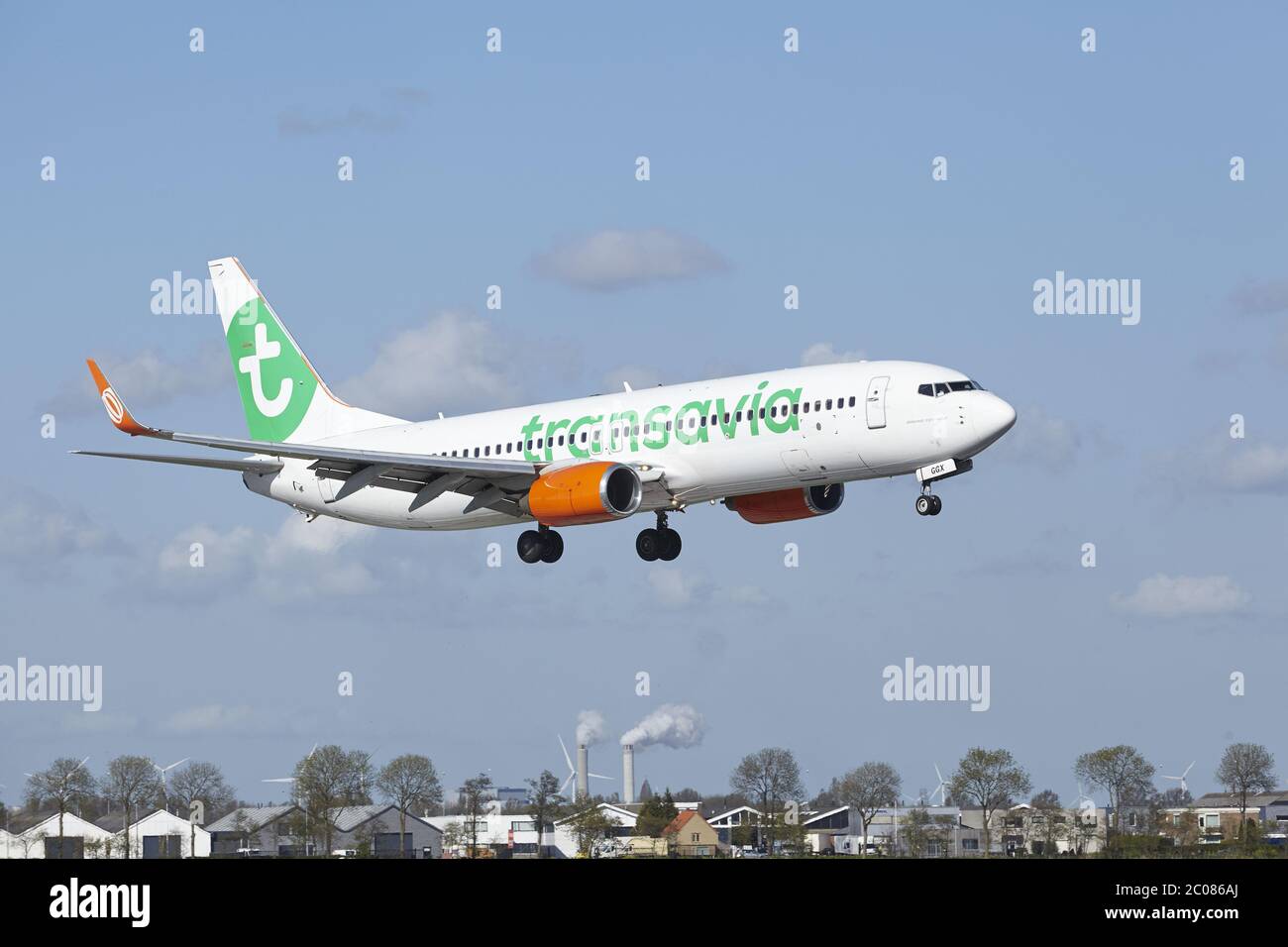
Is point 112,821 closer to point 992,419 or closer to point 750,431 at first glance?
point 750,431

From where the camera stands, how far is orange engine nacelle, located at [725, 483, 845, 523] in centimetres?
6662

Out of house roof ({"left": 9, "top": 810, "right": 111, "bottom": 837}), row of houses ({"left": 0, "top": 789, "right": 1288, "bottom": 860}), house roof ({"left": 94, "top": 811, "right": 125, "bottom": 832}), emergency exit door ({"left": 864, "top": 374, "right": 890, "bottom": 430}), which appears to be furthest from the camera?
house roof ({"left": 9, "top": 810, "right": 111, "bottom": 837})

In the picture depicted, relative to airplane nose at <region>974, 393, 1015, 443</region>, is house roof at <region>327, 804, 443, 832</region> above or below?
below

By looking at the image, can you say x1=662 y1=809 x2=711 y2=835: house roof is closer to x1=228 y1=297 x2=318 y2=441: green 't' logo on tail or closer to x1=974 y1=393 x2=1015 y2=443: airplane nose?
x1=974 y1=393 x2=1015 y2=443: airplane nose

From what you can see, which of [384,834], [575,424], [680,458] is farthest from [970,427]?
[384,834]

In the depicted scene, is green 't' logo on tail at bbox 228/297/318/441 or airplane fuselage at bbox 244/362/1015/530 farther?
green 't' logo on tail at bbox 228/297/318/441

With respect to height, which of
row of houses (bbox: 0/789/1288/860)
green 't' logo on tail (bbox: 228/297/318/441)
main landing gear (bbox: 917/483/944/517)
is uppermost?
green 't' logo on tail (bbox: 228/297/318/441)

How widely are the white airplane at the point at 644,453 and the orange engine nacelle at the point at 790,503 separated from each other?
50 mm

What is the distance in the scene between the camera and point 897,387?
58.2 m

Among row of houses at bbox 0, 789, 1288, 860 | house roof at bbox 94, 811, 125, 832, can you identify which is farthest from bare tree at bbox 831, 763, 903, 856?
house roof at bbox 94, 811, 125, 832

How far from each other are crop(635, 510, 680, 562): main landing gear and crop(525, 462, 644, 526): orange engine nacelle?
6.00 m

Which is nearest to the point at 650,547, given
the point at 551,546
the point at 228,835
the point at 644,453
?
the point at 551,546
